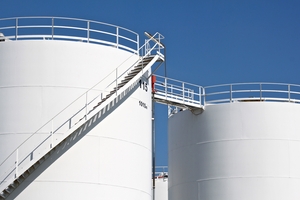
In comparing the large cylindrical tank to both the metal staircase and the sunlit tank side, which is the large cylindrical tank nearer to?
the metal staircase

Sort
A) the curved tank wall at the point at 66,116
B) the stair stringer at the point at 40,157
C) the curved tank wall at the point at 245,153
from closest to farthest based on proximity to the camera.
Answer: the stair stringer at the point at 40,157 → the curved tank wall at the point at 66,116 → the curved tank wall at the point at 245,153

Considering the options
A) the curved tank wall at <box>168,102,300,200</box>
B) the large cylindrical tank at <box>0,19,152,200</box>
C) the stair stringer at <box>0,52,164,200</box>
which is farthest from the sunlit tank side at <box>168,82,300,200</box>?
the stair stringer at <box>0,52,164,200</box>

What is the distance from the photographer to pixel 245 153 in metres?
33.3

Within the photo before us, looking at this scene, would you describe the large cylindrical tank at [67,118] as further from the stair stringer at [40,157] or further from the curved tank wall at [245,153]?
the curved tank wall at [245,153]

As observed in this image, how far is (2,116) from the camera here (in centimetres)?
2466

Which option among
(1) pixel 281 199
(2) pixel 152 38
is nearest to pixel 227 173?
(1) pixel 281 199

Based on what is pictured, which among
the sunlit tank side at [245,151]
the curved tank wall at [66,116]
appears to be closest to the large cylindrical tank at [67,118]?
the curved tank wall at [66,116]

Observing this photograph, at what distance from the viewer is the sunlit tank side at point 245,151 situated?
3294cm

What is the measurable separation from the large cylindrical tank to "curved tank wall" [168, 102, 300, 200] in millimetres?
7650

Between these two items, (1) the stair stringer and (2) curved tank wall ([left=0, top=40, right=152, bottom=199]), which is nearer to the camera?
(1) the stair stringer

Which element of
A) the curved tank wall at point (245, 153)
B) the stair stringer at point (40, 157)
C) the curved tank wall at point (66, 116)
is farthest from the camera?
the curved tank wall at point (245, 153)

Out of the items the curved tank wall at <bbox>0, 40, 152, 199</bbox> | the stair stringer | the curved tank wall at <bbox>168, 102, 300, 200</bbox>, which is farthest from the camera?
the curved tank wall at <bbox>168, 102, 300, 200</bbox>

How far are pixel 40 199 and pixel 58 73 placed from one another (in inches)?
181

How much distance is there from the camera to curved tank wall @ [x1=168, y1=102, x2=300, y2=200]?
32.9 metres
